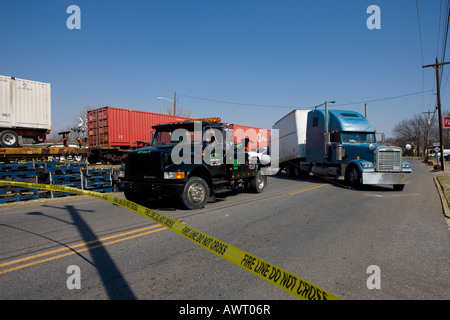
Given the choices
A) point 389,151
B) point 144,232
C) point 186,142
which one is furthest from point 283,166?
point 144,232

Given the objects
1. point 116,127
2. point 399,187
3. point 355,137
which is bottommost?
point 399,187

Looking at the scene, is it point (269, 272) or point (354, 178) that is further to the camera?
point (354, 178)

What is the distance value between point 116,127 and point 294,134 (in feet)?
40.1

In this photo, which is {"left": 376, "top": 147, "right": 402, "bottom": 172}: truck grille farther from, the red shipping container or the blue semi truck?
the red shipping container

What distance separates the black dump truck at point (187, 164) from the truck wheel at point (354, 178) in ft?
19.4

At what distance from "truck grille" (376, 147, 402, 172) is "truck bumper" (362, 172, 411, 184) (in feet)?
1.01

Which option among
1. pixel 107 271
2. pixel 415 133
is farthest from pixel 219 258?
pixel 415 133

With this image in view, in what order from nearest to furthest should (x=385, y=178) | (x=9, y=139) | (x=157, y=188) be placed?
(x=157, y=188) → (x=385, y=178) → (x=9, y=139)

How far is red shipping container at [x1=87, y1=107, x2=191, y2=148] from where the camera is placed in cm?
1936

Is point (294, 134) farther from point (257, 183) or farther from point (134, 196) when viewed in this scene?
point (134, 196)

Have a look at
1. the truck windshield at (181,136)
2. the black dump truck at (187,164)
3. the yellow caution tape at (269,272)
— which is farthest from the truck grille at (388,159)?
the yellow caution tape at (269,272)

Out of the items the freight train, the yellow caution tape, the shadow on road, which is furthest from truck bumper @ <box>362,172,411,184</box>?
the yellow caution tape

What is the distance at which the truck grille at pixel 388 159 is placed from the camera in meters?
12.2

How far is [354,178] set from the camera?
1279 cm
